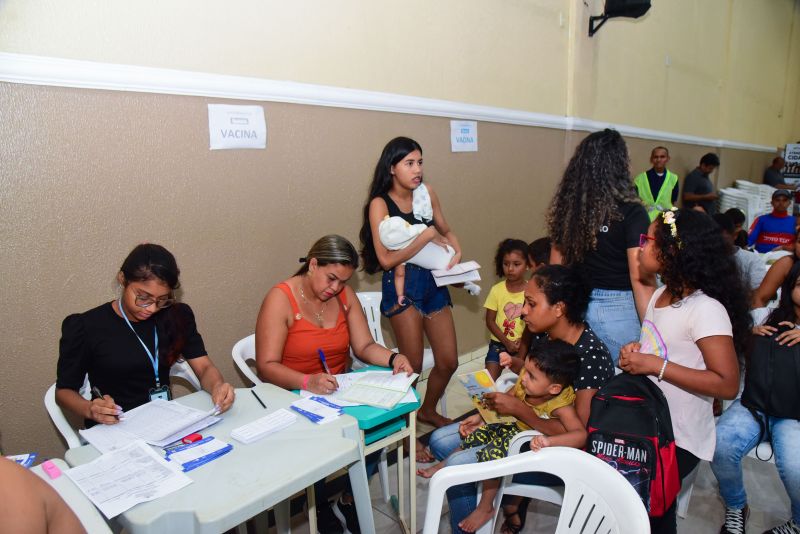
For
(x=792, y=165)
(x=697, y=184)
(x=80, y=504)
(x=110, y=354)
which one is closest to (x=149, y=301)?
(x=110, y=354)

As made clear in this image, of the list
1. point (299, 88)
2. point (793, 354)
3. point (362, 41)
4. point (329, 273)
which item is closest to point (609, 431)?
point (793, 354)

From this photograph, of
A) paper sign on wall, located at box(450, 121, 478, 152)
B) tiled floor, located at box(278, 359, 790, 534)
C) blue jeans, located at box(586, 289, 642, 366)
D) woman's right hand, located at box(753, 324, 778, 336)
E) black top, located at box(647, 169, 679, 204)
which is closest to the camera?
woman's right hand, located at box(753, 324, 778, 336)

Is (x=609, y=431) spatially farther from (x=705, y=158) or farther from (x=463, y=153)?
(x=705, y=158)

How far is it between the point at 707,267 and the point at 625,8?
3509 mm

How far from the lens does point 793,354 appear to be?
194cm

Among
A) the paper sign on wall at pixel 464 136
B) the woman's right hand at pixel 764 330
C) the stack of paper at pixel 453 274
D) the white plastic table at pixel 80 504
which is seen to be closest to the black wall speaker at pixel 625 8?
the paper sign on wall at pixel 464 136

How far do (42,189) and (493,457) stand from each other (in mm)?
1953

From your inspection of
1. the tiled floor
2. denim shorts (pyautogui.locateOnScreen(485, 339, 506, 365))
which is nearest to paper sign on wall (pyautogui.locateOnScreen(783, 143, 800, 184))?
the tiled floor

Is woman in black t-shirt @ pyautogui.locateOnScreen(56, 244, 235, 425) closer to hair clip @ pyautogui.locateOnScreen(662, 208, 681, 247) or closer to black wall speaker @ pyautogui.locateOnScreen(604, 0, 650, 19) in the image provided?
hair clip @ pyautogui.locateOnScreen(662, 208, 681, 247)

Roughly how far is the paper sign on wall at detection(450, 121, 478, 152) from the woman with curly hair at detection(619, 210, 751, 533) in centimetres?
194

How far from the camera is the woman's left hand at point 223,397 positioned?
1719 millimetres

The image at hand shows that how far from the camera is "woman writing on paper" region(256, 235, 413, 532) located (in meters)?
2.10

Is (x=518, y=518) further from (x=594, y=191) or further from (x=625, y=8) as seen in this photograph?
(x=625, y=8)

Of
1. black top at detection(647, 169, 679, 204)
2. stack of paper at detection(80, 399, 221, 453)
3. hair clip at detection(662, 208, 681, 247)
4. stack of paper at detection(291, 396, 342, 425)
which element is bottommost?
stack of paper at detection(291, 396, 342, 425)
